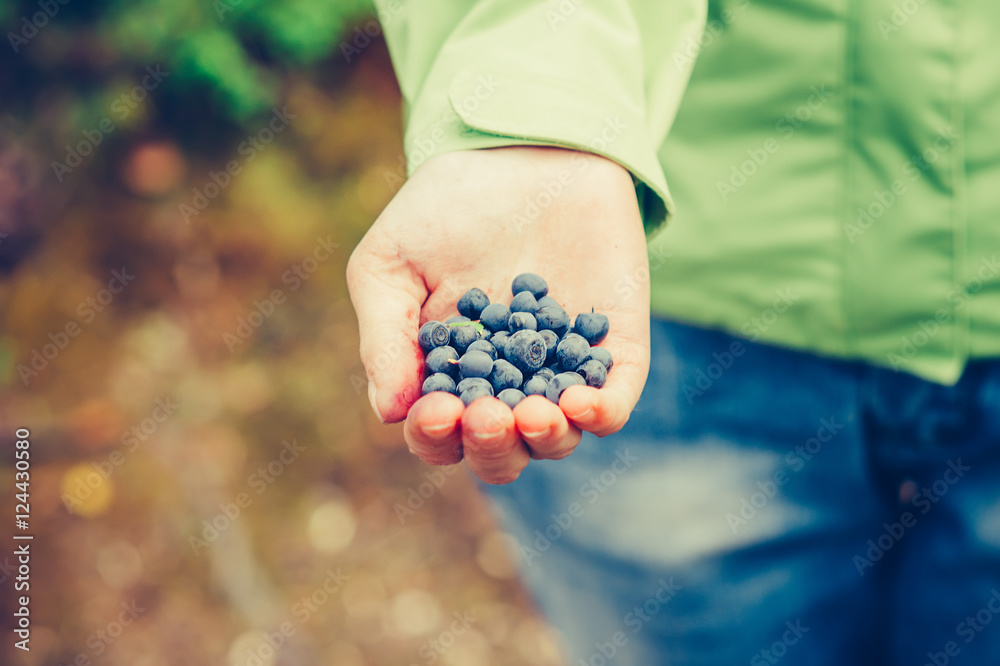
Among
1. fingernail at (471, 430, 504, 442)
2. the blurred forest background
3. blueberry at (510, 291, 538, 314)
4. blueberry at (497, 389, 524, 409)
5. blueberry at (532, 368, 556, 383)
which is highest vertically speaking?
fingernail at (471, 430, 504, 442)

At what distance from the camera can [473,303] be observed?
132 centimetres

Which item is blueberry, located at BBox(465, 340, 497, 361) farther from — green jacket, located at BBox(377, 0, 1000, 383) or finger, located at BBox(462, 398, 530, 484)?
green jacket, located at BBox(377, 0, 1000, 383)

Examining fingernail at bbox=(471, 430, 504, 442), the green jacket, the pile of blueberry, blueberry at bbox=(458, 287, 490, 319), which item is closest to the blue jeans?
the green jacket

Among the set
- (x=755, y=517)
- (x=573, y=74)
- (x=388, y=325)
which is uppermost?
(x=573, y=74)

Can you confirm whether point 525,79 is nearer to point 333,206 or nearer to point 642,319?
point 642,319

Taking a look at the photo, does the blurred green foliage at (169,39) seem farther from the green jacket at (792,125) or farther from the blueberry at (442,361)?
the blueberry at (442,361)

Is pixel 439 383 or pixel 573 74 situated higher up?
pixel 573 74

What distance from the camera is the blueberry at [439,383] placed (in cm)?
115

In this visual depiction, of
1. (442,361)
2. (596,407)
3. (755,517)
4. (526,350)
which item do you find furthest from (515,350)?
(755,517)

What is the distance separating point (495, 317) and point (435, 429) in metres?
0.31

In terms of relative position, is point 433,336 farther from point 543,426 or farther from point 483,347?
point 543,426

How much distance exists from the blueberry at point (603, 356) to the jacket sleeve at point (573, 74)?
0.27 meters

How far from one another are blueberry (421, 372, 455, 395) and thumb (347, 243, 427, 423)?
0.10 feet

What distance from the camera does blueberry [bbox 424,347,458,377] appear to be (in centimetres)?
118
